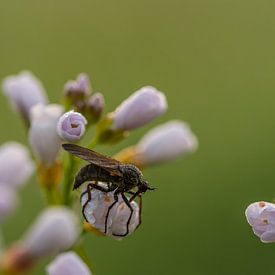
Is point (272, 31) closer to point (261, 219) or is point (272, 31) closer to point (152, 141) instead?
point (152, 141)

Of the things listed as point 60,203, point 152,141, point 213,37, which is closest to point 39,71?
point 213,37

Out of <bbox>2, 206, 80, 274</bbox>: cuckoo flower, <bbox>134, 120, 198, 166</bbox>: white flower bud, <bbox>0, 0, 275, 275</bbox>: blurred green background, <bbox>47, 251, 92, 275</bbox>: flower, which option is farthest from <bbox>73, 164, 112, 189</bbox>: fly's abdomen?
<bbox>0, 0, 275, 275</bbox>: blurred green background

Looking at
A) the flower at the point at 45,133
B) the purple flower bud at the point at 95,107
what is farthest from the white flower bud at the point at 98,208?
the purple flower bud at the point at 95,107

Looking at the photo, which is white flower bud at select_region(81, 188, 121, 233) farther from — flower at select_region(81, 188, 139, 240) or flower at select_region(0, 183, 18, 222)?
flower at select_region(0, 183, 18, 222)

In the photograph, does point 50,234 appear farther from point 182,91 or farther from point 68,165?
point 182,91

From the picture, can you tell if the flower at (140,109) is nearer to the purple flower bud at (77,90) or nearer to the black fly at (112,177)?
the purple flower bud at (77,90)

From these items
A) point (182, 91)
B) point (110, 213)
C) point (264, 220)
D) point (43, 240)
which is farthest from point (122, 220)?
point (182, 91)
